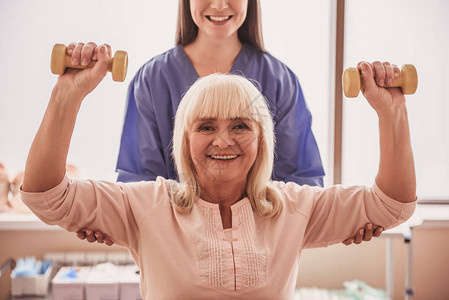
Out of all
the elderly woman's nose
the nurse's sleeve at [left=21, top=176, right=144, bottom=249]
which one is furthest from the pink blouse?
the elderly woman's nose

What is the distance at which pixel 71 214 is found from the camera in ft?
3.61

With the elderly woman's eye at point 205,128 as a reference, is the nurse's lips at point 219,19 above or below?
above

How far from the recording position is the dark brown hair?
1731 millimetres

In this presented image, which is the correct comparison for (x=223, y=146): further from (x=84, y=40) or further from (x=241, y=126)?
(x=84, y=40)

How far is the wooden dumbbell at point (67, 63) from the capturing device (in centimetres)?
103

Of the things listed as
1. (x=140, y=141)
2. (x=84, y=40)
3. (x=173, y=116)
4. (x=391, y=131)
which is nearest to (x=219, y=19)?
(x=173, y=116)

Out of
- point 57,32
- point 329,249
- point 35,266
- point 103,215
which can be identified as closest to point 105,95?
point 57,32

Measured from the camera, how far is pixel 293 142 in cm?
177

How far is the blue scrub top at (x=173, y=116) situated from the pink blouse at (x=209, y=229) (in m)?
0.46

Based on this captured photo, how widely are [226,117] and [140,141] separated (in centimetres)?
66

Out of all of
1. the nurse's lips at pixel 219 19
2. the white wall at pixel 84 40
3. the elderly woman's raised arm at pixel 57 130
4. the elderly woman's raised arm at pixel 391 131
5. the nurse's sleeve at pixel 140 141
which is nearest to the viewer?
the elderly woman's raised arm at pixel 57 130

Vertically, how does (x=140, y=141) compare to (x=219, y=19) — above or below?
below

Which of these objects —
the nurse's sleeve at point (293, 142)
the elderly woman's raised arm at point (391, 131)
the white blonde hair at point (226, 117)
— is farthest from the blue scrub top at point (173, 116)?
the elderly woman's raised arm at point (391, 131)

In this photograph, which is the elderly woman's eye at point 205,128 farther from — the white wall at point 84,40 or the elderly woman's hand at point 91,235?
the white wall at point 84,40
